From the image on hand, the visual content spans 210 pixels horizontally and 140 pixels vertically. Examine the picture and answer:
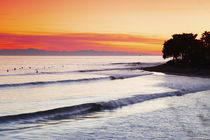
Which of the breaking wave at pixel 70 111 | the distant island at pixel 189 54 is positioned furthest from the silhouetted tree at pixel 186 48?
the breaking wave at pixel 70 111

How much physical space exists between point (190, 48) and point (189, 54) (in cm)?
484

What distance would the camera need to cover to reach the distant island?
6781 centimetres

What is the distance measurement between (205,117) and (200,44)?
67843 millimetres

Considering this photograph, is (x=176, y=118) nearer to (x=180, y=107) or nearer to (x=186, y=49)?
(x=180, y=107)

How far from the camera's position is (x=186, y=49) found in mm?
86938

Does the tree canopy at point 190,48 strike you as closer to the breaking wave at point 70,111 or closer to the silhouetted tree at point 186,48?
the silhouetted tree at point 186,48

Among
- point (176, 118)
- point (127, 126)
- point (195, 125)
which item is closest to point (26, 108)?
point (127, 126)

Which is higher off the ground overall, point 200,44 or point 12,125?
point 200,44

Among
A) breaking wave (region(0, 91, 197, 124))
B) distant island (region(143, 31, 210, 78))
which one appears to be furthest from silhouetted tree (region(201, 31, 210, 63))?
breaking wave (region(0, 91, 197, 124))

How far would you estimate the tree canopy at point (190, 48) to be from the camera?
247 feet

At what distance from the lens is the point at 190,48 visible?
8438cm

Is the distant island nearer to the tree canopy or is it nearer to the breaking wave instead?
the tree canopy

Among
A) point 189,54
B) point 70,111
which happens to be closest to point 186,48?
point 189,54

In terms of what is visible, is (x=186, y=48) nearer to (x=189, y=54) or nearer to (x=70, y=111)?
(x=189, y=54)
